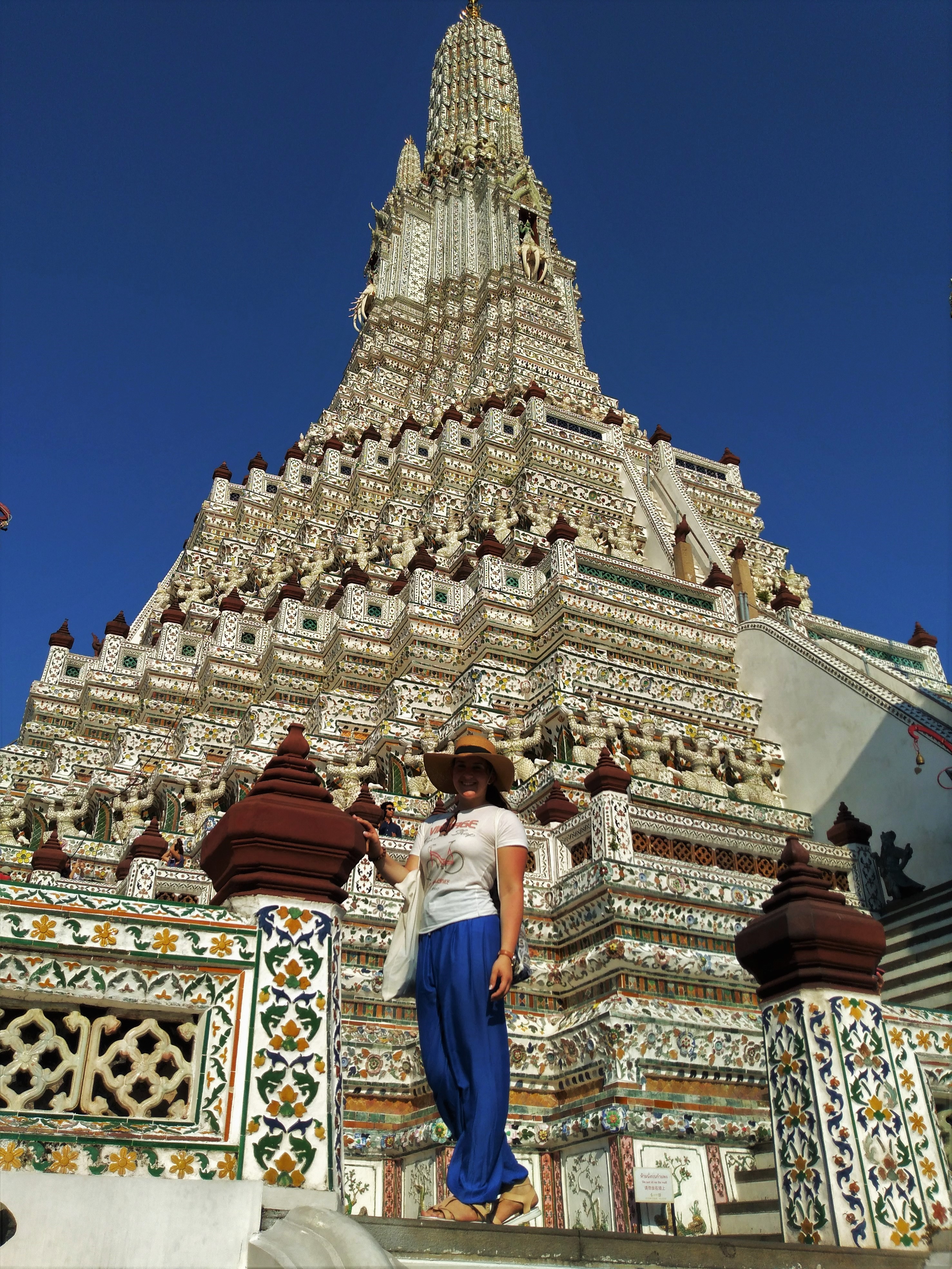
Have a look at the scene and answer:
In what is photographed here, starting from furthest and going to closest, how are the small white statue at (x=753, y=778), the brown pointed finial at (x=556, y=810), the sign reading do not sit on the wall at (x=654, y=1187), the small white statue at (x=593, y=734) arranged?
the small white statue at (x=753, y=778), the small white statue at (x=593, y=734), the brown pointed finial at (x=556, y=810), the sign reading do not sit on the wall at (x=654, y=1187)

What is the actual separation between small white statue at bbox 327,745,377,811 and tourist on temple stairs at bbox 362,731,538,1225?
30.3 feet

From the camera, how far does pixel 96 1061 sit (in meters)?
3.28

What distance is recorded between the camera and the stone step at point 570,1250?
314 centimetres

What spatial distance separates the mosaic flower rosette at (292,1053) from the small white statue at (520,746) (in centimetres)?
901

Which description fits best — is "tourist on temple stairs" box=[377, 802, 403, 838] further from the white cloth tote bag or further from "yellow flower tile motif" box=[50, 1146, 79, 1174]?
"yellow flower tile motif" box=[50, 1146, 79, 1174]

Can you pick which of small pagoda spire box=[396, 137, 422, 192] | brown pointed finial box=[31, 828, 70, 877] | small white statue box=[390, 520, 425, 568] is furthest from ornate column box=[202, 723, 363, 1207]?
small pagoda spire box=[396, 137, 422, 192]

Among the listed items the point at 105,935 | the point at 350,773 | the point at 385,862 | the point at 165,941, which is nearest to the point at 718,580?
the point at 350,773

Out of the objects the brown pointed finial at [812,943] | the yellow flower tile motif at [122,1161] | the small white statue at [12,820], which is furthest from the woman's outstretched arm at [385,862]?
the small white statue at [12,820]

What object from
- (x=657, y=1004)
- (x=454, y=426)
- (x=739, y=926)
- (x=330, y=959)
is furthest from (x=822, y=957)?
(x=454, y=426)

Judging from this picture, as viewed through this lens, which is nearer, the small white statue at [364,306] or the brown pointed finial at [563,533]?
the brown pointed finial at [563,533]

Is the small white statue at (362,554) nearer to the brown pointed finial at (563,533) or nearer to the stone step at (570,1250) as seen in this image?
the brown pointed finial at (563,533)

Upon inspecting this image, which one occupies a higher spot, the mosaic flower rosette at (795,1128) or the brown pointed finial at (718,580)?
the brown pointed finial at (718,580)

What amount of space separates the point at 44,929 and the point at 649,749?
10.4 m

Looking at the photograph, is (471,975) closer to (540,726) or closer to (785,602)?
(540,726)
